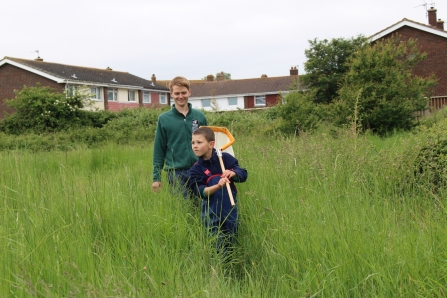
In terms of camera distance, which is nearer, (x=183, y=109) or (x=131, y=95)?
(x=183, y=109)

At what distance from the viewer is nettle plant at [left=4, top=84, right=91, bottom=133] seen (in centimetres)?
2758

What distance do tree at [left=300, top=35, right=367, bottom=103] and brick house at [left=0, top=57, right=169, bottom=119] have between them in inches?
579

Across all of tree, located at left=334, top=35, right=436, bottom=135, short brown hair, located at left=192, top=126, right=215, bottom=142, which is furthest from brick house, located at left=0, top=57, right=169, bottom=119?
short brown hair, located at left=192, top=126, right=215, bottom=142

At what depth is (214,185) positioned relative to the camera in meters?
3.87

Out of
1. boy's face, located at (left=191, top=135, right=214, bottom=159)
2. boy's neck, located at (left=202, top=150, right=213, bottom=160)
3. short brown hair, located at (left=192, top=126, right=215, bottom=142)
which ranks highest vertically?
short brown hair, located at (left=192, top=126, right=215, bottom=142)

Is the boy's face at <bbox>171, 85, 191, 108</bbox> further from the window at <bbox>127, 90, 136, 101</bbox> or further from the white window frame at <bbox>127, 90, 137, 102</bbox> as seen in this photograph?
the window at <bbox>127, 90, 136, 101</bbox>

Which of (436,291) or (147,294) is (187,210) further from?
(436,291)

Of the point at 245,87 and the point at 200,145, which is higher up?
the point at 245,87

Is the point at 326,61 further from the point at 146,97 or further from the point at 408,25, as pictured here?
the point at 146,97

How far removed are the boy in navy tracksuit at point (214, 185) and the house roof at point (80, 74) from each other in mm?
35308

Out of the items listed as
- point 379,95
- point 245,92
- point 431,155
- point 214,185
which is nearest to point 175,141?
point 214,185

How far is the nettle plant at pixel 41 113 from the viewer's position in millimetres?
27578

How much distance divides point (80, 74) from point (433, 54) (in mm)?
30025

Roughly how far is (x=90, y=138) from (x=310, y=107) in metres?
10.7
